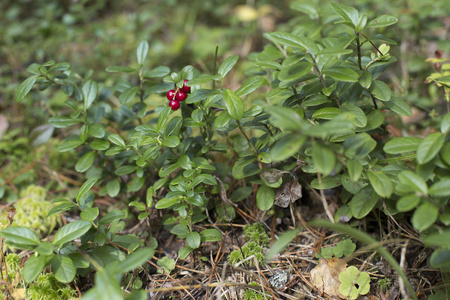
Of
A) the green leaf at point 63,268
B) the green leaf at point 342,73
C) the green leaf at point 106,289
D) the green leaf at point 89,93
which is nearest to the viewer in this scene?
the green leaf at point 106,289

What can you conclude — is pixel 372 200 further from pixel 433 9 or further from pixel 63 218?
pixel 433 9

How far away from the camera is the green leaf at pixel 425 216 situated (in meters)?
1.37

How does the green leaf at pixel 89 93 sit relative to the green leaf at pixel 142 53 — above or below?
below

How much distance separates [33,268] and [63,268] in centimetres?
12

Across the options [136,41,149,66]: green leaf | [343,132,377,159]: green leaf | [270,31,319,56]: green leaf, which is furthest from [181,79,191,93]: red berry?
[343,132,377,159]: green leaf

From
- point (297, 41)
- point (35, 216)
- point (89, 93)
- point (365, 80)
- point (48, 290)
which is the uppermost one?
point (297, 41)

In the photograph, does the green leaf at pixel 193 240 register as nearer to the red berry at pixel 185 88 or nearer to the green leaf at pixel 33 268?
the green leaf at pixel 33 268

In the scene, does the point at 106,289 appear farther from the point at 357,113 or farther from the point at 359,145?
the point at 357,113

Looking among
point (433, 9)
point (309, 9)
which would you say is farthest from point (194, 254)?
point (433, 9)

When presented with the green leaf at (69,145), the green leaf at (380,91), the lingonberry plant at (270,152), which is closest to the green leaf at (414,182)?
the lingonberry plant at (270,152)

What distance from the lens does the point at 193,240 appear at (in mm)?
1888

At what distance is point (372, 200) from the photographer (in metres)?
1.78

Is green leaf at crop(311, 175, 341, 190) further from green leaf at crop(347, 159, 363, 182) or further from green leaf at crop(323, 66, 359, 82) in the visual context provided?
green leaf at crop(323, 66, 359, 82)

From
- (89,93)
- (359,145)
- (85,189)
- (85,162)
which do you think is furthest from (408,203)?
(89,93)
